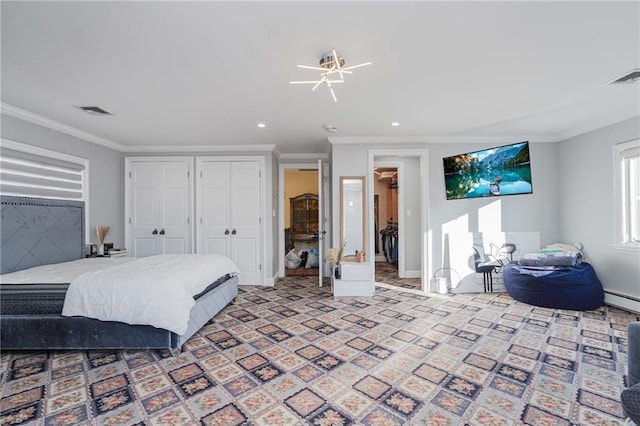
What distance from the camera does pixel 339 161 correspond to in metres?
4.62

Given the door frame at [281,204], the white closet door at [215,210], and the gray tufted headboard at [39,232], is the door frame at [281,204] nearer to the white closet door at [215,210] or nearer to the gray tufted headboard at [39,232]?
the white closet door at [215,210]

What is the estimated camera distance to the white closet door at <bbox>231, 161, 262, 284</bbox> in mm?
5004

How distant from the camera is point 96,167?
439 centimetres

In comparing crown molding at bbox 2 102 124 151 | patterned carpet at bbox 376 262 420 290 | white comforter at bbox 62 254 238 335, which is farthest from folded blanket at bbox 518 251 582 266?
crown molding at bbox 2 102 124 151

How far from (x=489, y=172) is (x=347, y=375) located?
3.67 m

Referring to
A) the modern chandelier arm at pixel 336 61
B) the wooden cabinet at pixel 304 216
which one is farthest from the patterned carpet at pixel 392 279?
the modern chandelier arm at pixel 336 61

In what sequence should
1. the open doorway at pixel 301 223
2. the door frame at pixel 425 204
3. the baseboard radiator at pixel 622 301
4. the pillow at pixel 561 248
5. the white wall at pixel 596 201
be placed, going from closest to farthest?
the baseboard radiator at pixel 622 301, the white wall at pixel 596 201, the pillow at pixel 561 248, the door frame at pixel 425 204, the open doorway at pixel 301 223

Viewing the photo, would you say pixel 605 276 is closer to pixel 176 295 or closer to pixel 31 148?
pixel 176 295

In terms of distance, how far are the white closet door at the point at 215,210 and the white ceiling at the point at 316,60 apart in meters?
1.28

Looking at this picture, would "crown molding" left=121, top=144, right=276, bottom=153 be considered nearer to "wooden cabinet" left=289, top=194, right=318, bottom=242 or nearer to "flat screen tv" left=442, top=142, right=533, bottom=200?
"wooden cabinet" left=289, top=194, right=318, bottom=242

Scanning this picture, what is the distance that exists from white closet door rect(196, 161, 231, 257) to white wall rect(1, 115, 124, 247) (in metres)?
1.34

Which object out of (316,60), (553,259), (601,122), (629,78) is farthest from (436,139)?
(316,60)

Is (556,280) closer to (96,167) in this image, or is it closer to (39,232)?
(39,232)

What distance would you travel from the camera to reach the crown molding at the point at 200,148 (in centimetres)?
494
